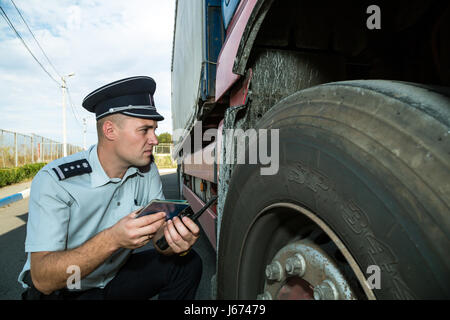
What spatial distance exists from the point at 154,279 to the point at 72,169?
824mm

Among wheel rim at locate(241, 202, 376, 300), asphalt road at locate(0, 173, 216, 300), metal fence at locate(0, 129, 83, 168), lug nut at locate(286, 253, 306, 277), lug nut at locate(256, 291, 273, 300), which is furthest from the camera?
metal fence at locate(0, 129, 83, 168)

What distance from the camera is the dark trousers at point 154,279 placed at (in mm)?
1611

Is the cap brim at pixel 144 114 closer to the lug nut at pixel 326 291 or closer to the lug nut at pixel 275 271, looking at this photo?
the lug nut at pixel 275 271

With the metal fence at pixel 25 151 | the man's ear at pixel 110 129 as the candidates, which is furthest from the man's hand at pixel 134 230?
the metal fence at pixel 25 151

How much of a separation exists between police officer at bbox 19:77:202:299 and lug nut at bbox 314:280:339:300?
77 centimetres

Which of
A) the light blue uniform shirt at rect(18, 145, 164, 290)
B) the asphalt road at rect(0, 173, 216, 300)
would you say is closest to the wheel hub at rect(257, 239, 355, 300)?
the light blue uniform shirt at rect(18, 145, 164, 290)

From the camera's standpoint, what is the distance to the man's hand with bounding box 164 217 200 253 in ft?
4.56

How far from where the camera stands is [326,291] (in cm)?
73

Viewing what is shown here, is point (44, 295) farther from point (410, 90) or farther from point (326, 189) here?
point (410, 90)

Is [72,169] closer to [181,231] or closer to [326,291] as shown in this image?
[181,231]

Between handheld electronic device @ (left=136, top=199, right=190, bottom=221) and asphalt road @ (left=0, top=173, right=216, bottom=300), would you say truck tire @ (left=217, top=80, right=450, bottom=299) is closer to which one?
handheld electronic device @ (left=136, top=199, right=190, bottom=221)

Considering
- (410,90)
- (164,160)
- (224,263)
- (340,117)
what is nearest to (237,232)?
(224,263)

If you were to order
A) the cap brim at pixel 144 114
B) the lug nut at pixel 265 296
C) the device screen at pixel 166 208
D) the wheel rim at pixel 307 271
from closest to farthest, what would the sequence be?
the wheel rim at pixel 307 271 → the lug nut at pixel 265 296 → the device screen at pixel 166 208 → the cap brim at pixel 144 114

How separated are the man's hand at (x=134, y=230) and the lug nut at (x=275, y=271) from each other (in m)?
0.62
